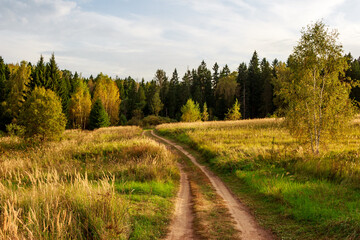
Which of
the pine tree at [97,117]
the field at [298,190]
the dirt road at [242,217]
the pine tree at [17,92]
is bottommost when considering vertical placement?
the dirt road at [242,217]

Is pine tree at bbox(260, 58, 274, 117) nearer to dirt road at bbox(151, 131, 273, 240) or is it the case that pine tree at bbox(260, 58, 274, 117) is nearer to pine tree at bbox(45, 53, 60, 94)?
pine tree at bbox(45, 53, 60, 94)

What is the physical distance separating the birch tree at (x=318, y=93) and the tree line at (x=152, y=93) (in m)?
25.0

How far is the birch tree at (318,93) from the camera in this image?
11633mm

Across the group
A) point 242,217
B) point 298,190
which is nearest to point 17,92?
point 242,217

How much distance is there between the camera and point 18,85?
45844 millimetres

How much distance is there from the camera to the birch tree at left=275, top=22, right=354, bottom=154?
11.6 meters

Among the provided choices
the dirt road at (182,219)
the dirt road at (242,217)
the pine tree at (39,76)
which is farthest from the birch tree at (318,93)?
the pine tree at (39,76)

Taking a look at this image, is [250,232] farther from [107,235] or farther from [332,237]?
[107,235]

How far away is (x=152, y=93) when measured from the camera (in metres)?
81.4

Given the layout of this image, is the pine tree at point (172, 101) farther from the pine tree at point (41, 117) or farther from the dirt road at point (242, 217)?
the dirt road at point (242, 217)

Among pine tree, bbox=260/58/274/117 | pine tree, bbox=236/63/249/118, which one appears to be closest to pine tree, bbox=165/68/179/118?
pine tree, bbox=236/63/249/118

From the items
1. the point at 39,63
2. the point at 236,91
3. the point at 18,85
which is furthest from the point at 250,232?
the point at 236,91

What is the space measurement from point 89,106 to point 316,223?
5807 centimetres

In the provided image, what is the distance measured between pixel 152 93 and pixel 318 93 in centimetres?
7205
